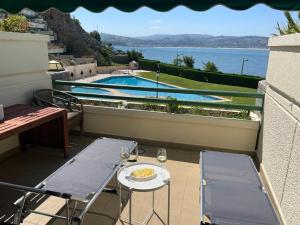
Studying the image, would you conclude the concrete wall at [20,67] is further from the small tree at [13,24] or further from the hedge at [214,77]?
the hedge at [214,77]

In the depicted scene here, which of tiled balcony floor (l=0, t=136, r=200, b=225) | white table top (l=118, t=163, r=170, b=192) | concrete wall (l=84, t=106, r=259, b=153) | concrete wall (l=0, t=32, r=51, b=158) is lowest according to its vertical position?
tiled balcony floor (l=0, t=136, r=200, b=225)

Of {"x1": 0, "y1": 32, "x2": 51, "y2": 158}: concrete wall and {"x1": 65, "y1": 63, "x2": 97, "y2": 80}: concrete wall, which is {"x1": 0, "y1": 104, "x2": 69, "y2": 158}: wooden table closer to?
{"x1": 0, "y1": 32, "x2": 51, "y2": 158}: concrete wall

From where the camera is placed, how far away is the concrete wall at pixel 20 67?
4258 millimetres

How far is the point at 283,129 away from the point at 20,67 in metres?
4.28

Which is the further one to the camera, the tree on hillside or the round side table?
the tree on hillside

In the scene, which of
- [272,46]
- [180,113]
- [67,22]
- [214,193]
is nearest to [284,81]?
[272,46]

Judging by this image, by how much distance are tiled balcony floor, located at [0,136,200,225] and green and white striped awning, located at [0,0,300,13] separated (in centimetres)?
235

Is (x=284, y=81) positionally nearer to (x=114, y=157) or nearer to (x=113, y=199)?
(x=114, y=157)

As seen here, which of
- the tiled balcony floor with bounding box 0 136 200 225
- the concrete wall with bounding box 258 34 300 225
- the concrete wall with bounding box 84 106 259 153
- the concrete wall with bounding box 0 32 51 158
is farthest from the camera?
the concrete wall with bounding box 84 106 259 153

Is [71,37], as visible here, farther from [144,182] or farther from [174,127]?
[144,182]

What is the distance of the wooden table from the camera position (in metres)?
3.75

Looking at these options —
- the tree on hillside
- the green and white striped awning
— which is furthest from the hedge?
the green and white striped awning

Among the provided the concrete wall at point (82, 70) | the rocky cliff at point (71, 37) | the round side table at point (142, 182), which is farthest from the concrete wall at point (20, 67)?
the rocky cliff at point (71, 37)

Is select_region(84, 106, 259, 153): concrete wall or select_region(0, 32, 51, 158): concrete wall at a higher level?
select_region(0, 32, 51, 158): concrete wall
